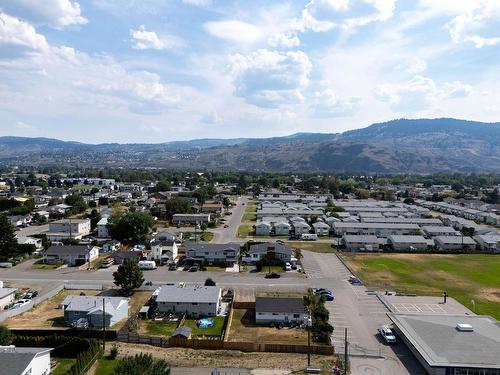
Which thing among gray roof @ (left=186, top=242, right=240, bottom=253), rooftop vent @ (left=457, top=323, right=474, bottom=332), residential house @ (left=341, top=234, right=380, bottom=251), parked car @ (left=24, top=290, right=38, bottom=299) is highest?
rooftop vent @ (left=457, top=323, right=474, bottom=332)

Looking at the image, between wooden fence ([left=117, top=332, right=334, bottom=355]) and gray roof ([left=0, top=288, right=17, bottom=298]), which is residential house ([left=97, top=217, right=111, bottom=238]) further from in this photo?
wooden fence ([left=117, top=332, right=334, bottom=355])

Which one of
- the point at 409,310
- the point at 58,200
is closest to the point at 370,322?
the point at 409,310

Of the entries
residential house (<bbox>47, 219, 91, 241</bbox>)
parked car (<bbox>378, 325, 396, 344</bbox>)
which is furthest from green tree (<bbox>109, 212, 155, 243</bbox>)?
parked car (<bbox>378, 325, 396, 344</bbox>)

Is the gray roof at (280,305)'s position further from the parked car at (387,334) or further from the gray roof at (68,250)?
the gray roof at (68,250)

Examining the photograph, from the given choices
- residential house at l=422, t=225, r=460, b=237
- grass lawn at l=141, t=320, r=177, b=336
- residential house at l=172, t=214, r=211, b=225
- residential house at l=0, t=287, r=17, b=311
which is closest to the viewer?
grass lawn at l=141, t=320, r=177, b=336

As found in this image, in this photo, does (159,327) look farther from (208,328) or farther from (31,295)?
(31,295)

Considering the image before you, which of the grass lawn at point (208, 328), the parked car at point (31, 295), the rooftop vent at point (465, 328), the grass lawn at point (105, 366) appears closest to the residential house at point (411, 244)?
the rooftop vent at point (465, 328)

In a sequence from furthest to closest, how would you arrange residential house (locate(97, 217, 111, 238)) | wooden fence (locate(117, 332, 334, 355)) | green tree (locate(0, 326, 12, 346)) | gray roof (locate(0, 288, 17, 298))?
residential house (locate(97, 217, 111, 238))
gray roof (locate(0, 288, 17, 298))
wooden fence (locate(117, 332, 334, 355))
green tree (locate(0, 326, 12, 346))
